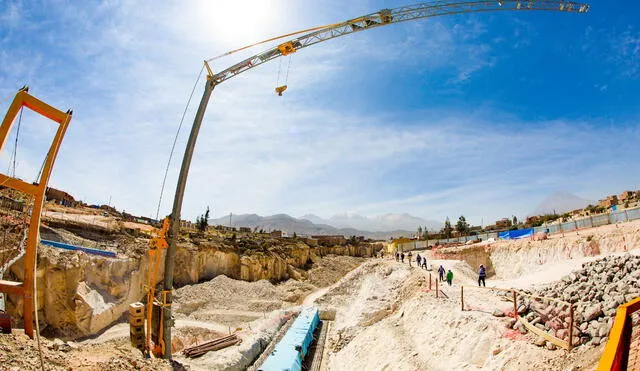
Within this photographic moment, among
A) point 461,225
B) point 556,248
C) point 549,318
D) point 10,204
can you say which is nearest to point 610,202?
point 461,225

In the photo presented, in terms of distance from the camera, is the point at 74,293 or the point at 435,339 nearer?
the point at 435,339

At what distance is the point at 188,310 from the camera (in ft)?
111

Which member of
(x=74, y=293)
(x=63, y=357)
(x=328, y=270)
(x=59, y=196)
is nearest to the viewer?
(x=63, y=357)

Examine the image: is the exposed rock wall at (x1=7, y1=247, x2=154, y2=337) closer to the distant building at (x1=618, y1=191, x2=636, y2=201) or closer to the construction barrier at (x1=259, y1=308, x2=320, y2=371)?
the construction barrier at (x1=259, y1=308, x2=320, y2=371)

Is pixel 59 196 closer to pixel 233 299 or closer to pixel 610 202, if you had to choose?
pixel 233 299

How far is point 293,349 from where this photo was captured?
17406 mm

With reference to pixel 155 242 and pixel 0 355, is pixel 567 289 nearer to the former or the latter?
pixel 0 355

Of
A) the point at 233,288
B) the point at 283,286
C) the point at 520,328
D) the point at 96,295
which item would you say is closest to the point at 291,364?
the point at 520,328

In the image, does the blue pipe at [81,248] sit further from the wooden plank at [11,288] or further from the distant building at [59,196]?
the distant building at [59,196]

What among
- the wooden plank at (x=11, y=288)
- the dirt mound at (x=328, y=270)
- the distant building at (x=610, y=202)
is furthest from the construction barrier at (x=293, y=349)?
the distant building at (x=610, y=202)

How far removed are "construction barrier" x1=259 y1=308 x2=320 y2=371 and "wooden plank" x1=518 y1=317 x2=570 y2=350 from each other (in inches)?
394

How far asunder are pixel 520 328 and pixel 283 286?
42.4 meters

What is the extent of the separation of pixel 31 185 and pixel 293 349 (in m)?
13.8

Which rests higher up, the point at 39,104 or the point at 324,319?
the point at 39,104
